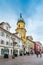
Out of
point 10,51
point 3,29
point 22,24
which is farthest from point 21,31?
point 3,29

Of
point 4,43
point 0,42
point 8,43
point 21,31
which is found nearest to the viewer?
point 0,42

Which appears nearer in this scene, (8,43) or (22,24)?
(8,43)

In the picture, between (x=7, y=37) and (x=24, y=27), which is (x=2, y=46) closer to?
(x=7, y=37)

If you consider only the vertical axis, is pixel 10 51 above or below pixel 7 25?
below

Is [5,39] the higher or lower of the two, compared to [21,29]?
lower

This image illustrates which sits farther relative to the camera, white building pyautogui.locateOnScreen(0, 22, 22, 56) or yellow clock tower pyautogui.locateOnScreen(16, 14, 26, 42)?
yellow clock tower pyautogui.locateOnScreen(16, 14, 26, 42)

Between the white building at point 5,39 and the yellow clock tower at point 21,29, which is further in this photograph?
the yellow clock tower at point 21,29

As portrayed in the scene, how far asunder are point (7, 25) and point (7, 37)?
442 cm

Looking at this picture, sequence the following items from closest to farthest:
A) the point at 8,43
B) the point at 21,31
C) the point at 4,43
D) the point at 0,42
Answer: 1. the point at 0,42
2. the point at 4,43
3. the point at 8,43
4. the point at 21,31

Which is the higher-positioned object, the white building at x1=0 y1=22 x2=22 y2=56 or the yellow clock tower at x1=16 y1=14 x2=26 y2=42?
the yellow clock tower at x1=16 y1=14 x2=26 y2=42

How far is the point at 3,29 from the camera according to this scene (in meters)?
47.8

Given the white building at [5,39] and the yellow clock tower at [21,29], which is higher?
the yellow clock tower at [21,29]

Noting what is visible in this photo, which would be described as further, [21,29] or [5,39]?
[21,29]

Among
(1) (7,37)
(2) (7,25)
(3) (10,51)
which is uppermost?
(2) (7,25)
